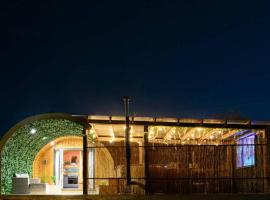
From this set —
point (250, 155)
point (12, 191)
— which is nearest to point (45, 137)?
point (12, 191)

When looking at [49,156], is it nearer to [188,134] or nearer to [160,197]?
[188,134]

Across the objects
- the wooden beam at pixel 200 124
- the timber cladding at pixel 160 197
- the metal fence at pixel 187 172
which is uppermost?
the wooden beam at pixel 200 124

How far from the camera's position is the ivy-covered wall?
59.1 ft

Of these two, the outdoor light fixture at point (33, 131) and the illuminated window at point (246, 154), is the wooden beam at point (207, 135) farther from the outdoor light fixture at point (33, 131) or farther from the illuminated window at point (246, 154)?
the outdoor light fixture at point (33, 131)

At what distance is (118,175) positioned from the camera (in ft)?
57.6

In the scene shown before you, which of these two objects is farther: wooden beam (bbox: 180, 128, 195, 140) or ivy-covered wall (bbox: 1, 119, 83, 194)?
wooden beam (bbox: 180, 128, 195, 140)

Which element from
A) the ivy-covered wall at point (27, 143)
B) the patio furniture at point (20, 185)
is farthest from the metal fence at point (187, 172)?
the ivy-covered wall at point (27, 143)

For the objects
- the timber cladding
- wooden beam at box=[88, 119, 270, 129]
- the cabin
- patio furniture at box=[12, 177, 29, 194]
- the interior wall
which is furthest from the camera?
the interior wall

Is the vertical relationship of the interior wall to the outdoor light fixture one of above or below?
below

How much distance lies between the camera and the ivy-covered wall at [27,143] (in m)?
18.0

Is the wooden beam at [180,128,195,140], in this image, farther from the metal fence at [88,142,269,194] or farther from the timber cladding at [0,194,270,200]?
the timber cladding at [0,194,270,200]

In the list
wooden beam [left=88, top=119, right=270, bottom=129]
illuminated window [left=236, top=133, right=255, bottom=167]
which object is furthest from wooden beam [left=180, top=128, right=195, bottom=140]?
illuminated window [left=236, top=133, right=255, bottom=167]

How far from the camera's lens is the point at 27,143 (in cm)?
2084

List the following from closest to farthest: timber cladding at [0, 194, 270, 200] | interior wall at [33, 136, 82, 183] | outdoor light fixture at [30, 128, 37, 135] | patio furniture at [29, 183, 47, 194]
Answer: timber cladding at [0, 194, 270, 200] → patio furniture at [29, 183, 47, 194] → outdoor light fixture at [30, 128, 37, 135] → interior wall at [33, 136, 82, 183]
